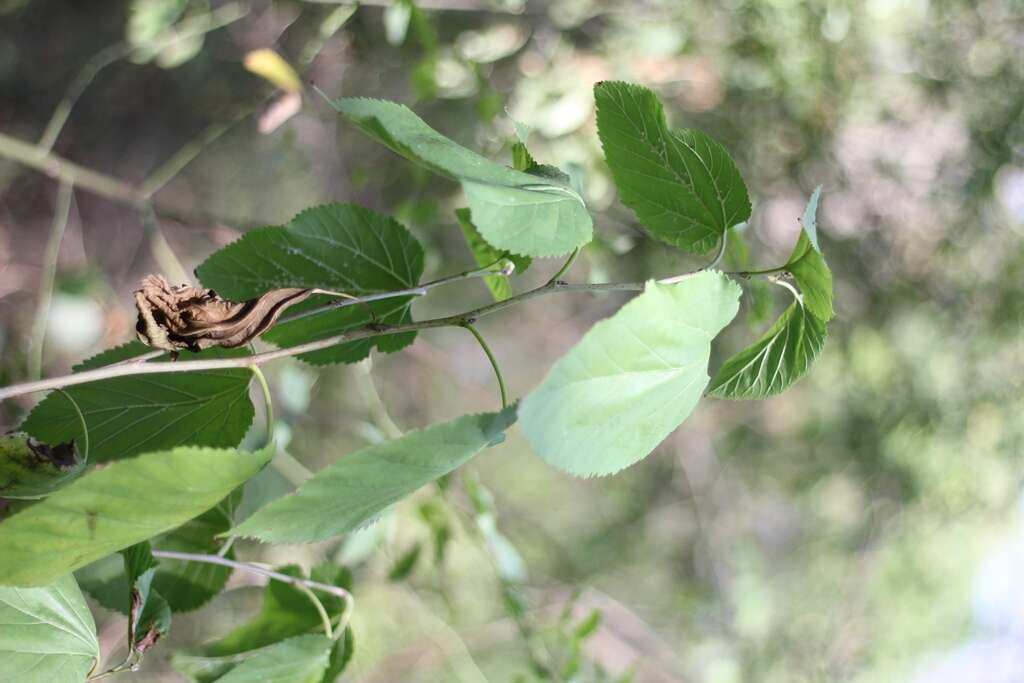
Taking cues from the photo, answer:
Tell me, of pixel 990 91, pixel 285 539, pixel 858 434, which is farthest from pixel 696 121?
pixel 285 539

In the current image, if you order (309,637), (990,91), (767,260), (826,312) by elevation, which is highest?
(826,312)

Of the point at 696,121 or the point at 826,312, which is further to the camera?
the point at 696,121

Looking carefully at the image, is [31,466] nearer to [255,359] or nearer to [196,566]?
[255,359]

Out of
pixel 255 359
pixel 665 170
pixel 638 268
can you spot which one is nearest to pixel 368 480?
pixel 255 359

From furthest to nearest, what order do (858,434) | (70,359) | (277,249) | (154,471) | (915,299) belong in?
(858,434) < (915,299) < (70,359) < (277,249) < (154,471)

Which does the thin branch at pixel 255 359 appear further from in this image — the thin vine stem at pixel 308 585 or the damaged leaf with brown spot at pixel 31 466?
the thin vine stem at pixel 308 585

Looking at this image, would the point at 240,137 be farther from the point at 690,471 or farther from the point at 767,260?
the point at 690,471

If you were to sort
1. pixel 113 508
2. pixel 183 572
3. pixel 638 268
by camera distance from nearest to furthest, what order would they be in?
pixel 113 508
pixel 183 572
pixel 638 268

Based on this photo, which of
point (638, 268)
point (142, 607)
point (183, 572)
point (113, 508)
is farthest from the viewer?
point (638, 268)
